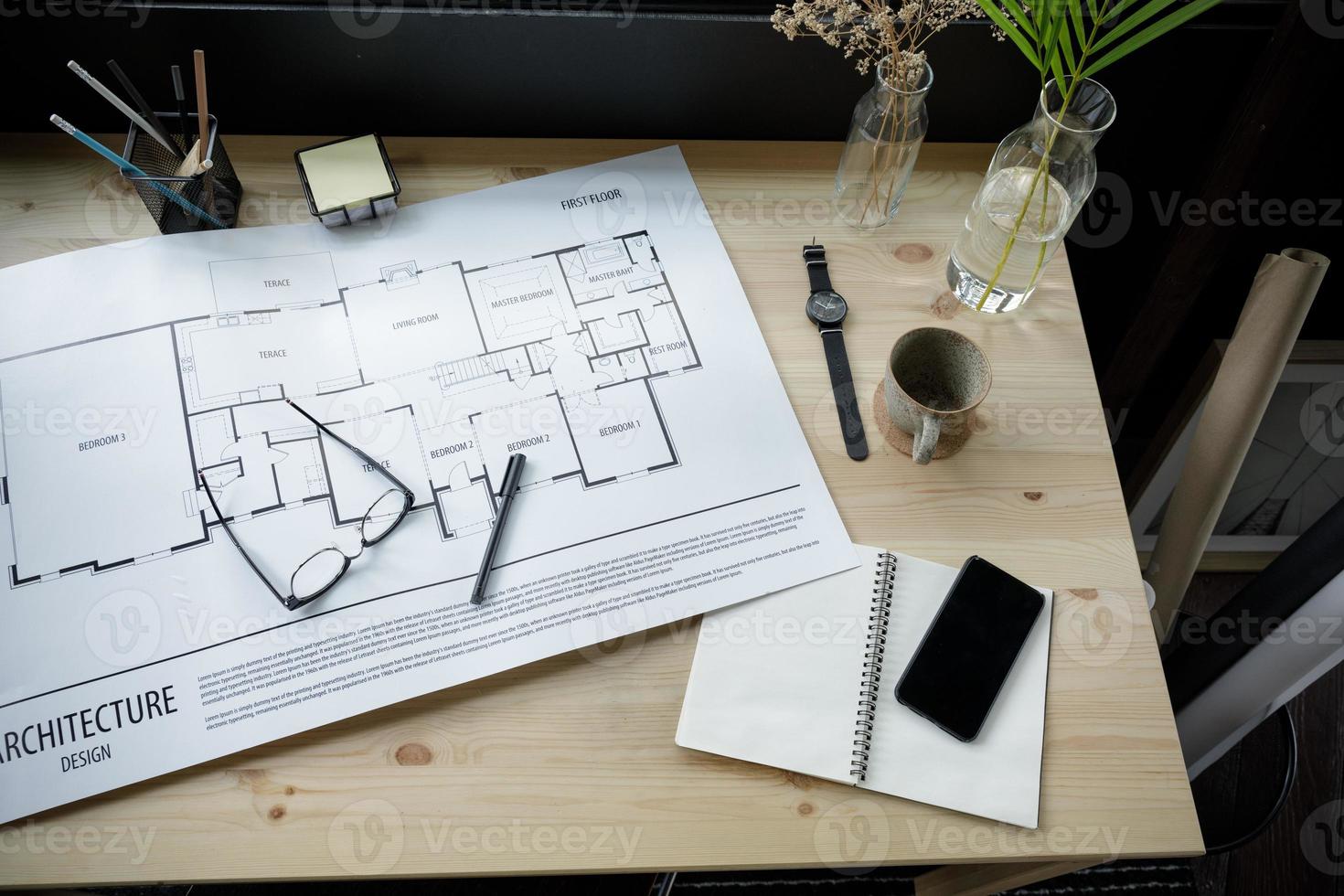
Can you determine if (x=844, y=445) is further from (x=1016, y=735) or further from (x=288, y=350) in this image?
(x=288, y=350)

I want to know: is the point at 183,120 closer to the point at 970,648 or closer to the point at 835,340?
the point at 835,340

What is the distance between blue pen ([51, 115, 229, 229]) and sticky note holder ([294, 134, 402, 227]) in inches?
3.7

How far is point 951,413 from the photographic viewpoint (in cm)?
74

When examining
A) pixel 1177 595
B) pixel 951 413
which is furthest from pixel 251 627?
pixel 1177 595

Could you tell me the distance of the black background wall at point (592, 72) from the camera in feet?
2.96

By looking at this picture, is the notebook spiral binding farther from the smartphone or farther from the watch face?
the watch face

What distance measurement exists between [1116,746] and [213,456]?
2.56ft

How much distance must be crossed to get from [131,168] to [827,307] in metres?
0.64

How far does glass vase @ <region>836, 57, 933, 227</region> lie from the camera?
0.83 meters

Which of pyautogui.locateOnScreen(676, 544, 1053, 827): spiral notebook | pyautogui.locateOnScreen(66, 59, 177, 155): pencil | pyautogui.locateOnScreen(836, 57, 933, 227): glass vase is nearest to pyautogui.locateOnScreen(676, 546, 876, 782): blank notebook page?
pyautogui.locateOnScreen(676, 544, 1053, 827): spiral notebook

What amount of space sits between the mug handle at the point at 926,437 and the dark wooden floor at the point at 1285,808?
0.91 metres

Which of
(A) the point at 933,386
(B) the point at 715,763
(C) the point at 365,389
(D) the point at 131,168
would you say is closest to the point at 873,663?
(B) the point at 715,763

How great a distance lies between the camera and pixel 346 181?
88 cm

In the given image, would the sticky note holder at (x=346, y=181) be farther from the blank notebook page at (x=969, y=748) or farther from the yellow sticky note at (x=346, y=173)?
the blank notebook page at (x=969, y=748)
